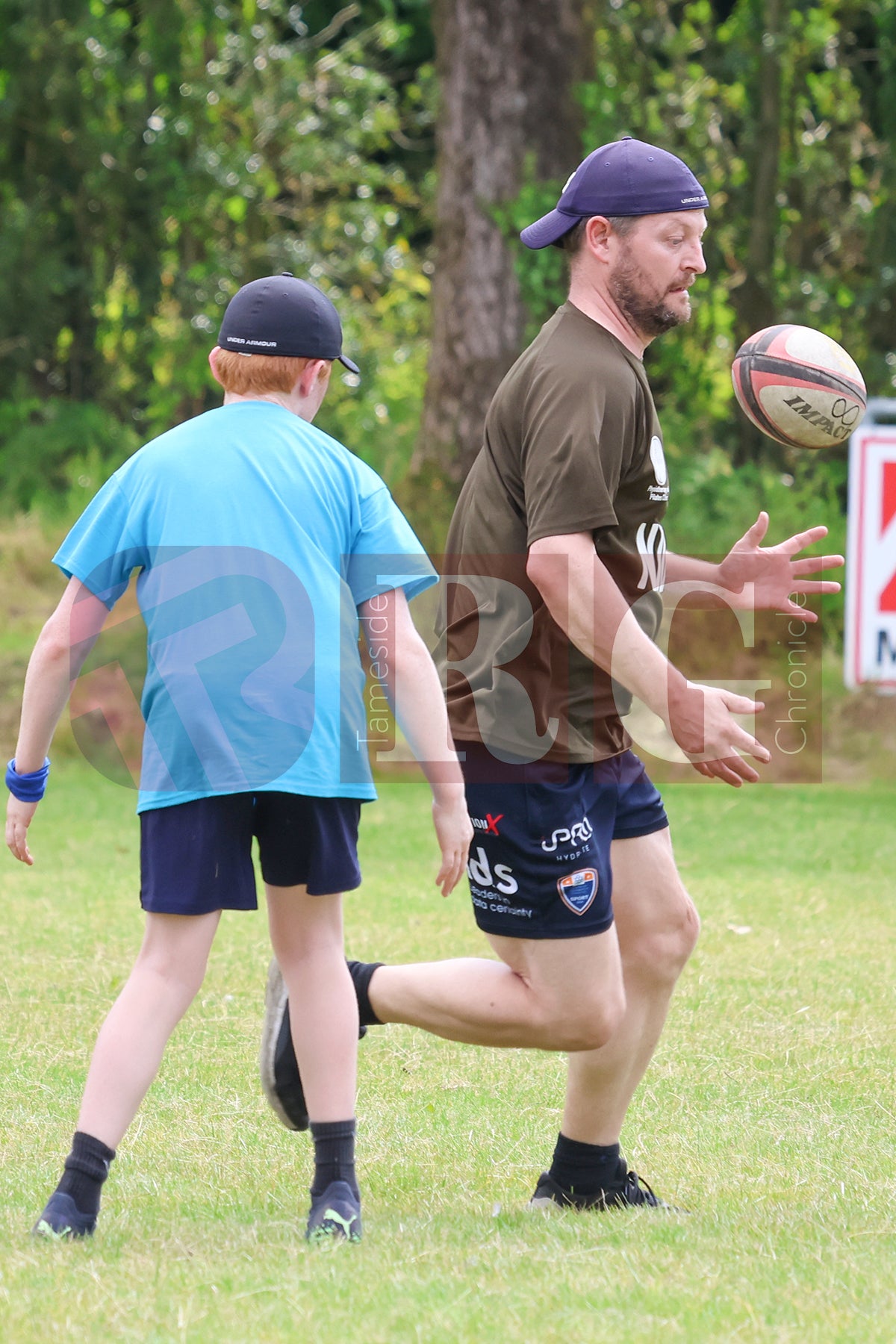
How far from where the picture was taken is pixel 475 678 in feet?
13.3

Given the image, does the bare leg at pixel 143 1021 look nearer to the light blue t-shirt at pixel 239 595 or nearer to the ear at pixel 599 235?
the light blue t-shirt at pixel 239 595

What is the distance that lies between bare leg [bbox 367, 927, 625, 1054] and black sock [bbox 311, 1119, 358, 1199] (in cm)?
48

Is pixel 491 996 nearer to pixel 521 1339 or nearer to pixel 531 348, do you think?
pixel 521 1339

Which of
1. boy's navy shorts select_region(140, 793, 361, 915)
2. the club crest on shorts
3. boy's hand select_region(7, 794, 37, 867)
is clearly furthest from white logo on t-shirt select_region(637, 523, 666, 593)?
boy's hand select_region(7, 794, 37, 867)

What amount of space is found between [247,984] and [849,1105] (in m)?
2.48

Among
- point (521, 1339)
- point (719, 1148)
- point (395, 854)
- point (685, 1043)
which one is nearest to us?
point (521, 1339)

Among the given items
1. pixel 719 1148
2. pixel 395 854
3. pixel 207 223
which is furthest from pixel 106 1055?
pixel 207 223

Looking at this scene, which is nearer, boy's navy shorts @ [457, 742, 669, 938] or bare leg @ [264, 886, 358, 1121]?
bare leg @ [264, 886, 358, 1121]

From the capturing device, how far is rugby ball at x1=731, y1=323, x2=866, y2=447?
481 centimetres

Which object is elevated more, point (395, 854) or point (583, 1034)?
point (583, 1034)

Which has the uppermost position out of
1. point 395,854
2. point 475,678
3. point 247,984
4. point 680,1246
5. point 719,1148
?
point 475,678

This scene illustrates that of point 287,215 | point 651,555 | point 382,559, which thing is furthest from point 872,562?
point 287,215

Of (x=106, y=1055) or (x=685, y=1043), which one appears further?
(x=685, y=1043)

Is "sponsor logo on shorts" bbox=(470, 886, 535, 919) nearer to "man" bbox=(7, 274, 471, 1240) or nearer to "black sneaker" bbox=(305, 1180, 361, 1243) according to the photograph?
"man" bbox=(7, 274, 471, 1240)
